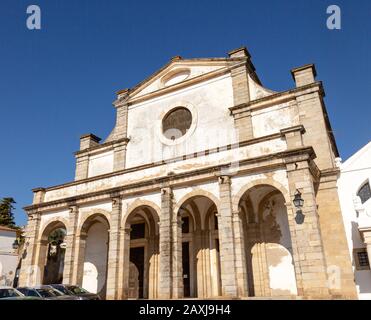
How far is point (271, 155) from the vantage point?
13.1 metres

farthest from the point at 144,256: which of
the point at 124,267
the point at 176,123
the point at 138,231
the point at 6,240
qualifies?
the point at 6,240

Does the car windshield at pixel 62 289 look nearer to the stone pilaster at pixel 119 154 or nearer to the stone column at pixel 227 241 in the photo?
the stone column at pixel 227 241

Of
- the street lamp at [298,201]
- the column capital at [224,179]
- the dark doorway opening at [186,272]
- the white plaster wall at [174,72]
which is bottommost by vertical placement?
the dark doorway opening at [186,272]

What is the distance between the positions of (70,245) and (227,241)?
8.89 m

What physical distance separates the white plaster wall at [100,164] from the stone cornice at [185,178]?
12.6ft

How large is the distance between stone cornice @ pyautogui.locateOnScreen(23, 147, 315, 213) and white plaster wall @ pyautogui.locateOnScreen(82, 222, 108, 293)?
3086 millimetres

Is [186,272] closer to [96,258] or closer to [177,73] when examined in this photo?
[96,258]

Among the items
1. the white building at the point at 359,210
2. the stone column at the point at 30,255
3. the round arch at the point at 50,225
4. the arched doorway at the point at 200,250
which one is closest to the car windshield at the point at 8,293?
the stone column at the point at 30,255

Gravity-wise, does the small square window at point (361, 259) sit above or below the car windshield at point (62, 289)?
above

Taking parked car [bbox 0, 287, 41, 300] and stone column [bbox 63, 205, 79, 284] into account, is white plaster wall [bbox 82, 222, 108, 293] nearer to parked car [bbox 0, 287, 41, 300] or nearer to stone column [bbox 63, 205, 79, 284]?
stone column [bbox 63, 205, 79, 284]

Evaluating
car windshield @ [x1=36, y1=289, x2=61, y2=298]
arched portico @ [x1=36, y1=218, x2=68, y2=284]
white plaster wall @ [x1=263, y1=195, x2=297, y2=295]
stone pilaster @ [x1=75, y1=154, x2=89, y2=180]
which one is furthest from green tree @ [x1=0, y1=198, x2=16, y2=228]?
white plaster wall @ [x1=263, y1=195, x2=297, y2=295]

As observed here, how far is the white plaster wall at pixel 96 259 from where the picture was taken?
19.1m

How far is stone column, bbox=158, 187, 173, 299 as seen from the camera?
1350cm
